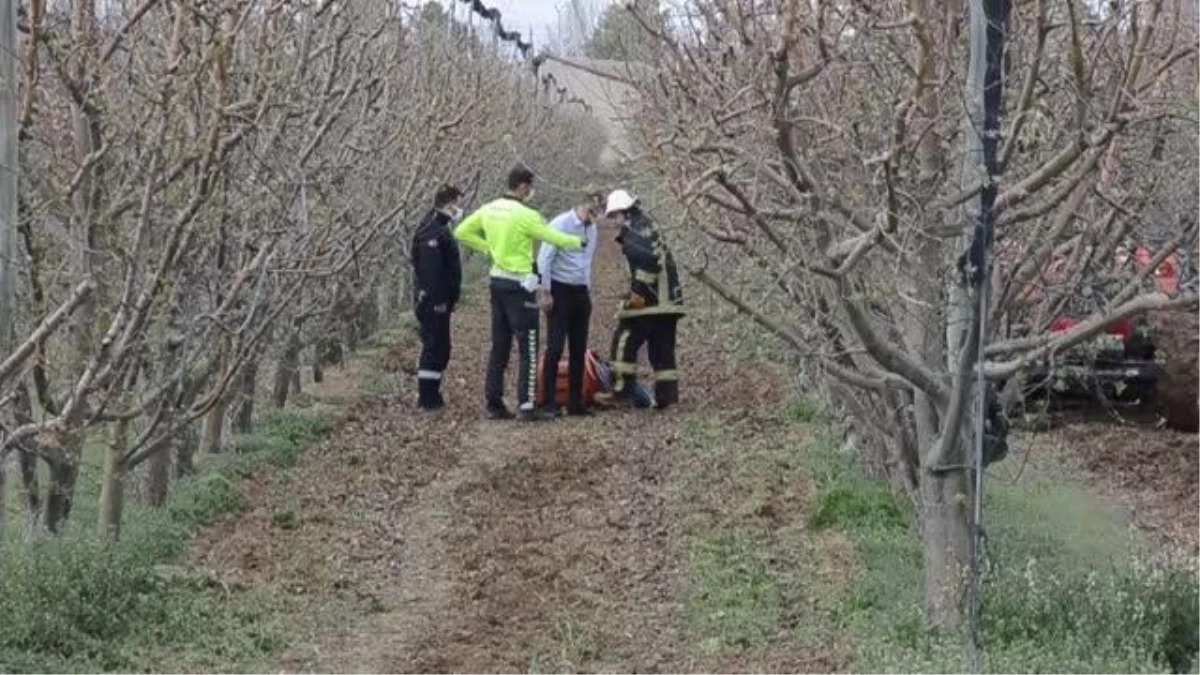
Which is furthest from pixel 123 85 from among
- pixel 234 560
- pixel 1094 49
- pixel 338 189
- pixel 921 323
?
pixel 1094 49

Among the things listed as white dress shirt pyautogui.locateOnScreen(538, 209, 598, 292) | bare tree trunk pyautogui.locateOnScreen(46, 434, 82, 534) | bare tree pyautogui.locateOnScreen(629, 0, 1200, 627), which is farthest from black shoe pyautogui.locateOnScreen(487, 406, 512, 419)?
bare tree pyautogui.locateOnScreen(629, 0, 1200, 627)

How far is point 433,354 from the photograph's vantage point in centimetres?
1702

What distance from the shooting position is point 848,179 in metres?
9.17

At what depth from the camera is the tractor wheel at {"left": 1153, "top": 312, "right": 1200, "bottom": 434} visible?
16516mm

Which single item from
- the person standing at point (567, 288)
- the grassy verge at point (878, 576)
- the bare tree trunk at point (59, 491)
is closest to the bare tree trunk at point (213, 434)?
the person standing at point (567, 288)

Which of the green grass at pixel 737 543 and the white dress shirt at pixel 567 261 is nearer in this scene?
the green grass at pixel 737 543

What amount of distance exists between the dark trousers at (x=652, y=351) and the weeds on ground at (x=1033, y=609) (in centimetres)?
574

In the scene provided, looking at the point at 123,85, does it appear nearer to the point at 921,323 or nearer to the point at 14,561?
the point at 14,561

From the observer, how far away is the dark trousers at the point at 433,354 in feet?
55.6

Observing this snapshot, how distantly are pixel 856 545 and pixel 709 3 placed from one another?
3.58 meters

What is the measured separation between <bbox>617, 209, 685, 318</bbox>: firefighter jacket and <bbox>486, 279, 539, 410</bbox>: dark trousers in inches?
36.0

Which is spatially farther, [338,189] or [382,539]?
[338,189]

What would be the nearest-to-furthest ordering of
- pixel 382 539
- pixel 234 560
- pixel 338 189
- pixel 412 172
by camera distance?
pixel 234 560
pixel 382 539
pixel 338 189
pixel 412 172

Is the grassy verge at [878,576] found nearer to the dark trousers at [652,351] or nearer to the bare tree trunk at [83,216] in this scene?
the dark trousers at [652,351]
